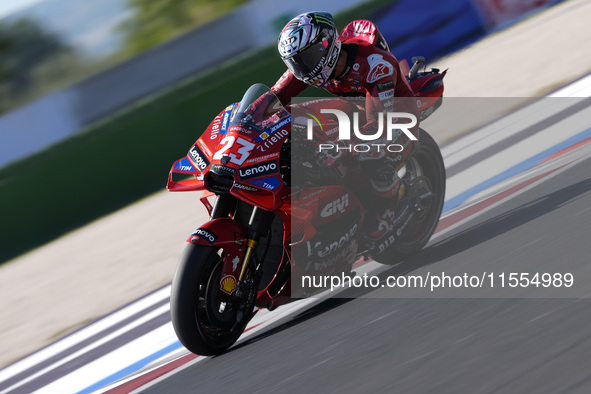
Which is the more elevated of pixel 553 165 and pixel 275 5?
pixel 275 5

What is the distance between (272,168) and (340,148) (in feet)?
2.00

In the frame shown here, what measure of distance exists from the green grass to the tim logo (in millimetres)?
8252

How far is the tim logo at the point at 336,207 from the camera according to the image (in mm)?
4656

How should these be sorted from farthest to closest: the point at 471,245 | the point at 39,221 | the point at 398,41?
1. the point at 398,41
2. the point at 39,221
3. the point at 471,245

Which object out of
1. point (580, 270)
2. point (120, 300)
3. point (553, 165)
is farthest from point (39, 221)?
point (580, 270)

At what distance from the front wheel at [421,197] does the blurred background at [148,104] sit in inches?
308

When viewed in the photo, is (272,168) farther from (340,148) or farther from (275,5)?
(275,5)

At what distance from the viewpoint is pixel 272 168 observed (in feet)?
14.2

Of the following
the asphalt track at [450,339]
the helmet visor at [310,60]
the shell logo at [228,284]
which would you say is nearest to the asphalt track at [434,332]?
the asphalt track at [450,339]

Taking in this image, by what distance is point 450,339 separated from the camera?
359 centimetres
